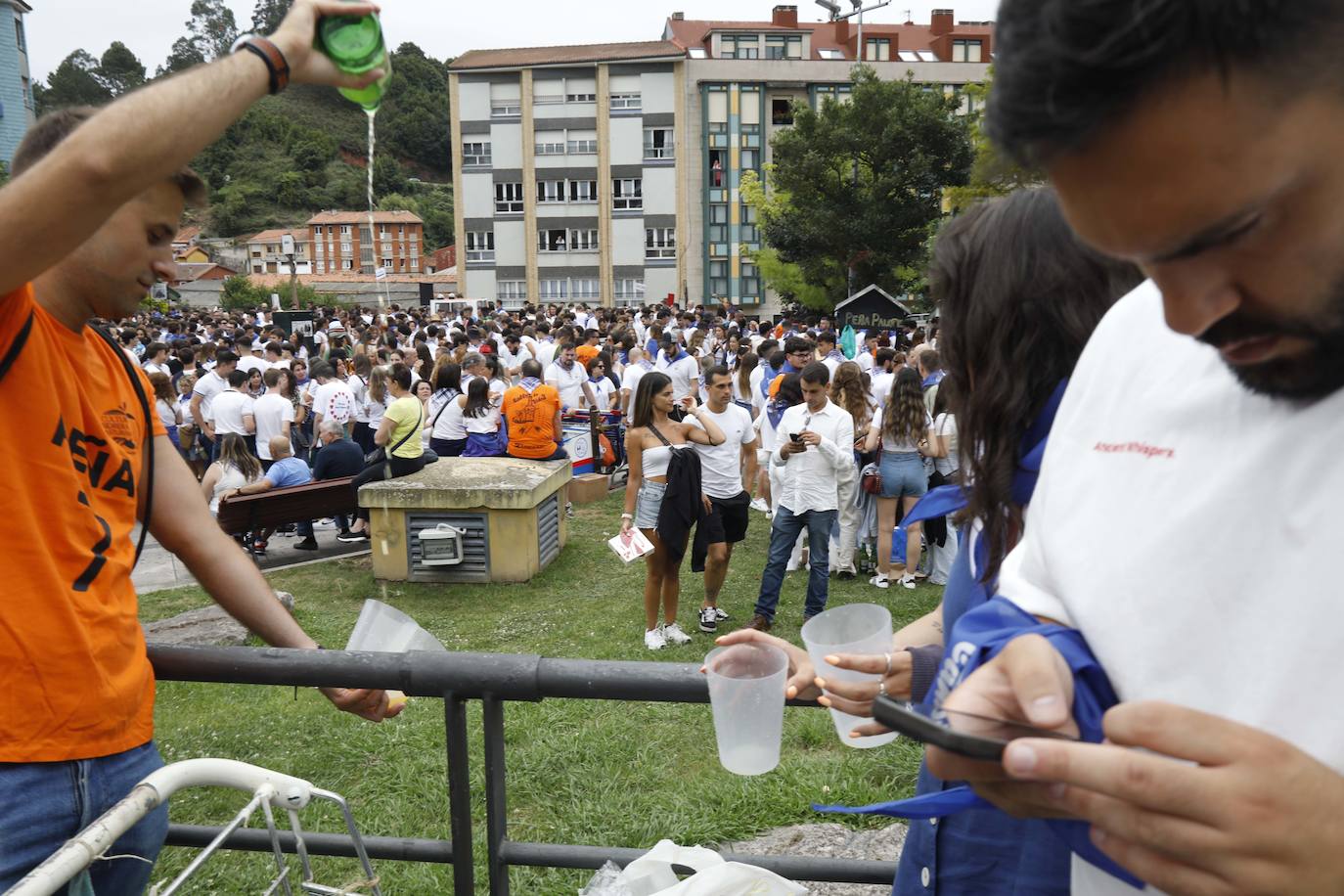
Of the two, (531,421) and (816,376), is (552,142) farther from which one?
(816,376)

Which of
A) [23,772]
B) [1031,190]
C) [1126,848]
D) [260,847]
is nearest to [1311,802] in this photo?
[1126,848]

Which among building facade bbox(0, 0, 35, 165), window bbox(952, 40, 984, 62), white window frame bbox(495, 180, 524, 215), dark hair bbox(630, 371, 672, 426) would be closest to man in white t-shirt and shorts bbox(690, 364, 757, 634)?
dark hair bbox(630, 371, 672, 426)

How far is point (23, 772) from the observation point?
179 cm

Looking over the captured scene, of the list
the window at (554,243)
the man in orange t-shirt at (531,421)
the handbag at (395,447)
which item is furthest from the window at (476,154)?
the handbag at (395,447)

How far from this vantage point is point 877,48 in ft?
212

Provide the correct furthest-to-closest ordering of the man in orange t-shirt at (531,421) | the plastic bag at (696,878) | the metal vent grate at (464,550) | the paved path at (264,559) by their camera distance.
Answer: the man in orange t-shirt at (531,421)
the paved path at (264,559)
the metal vent grate at (464,550)
the plastic bag at (696,878)

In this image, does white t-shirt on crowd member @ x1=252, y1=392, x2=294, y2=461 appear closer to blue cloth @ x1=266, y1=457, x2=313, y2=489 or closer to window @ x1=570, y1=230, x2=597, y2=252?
blue cloth @ x1=266, y1=457, x2=313, y2=489

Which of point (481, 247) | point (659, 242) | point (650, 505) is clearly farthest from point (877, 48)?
point (650, 505)

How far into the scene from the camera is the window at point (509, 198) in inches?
2349

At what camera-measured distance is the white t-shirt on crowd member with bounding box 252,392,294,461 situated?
11.6 meters

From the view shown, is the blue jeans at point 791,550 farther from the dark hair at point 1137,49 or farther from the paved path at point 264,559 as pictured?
the dark hair at point 1137,49

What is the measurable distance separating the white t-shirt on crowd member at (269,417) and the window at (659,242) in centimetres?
4875

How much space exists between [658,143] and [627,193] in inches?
135

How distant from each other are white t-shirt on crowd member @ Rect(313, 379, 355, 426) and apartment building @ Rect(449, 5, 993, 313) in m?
45.8
